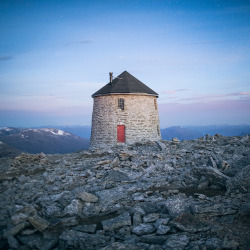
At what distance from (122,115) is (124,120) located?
1.86ft

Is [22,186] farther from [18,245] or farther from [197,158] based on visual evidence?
[197,158]

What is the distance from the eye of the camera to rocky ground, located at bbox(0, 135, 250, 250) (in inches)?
231

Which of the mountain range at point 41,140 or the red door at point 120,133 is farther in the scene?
the mountain range at point 41,140

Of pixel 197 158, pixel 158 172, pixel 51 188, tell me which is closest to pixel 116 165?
pixel 158 172

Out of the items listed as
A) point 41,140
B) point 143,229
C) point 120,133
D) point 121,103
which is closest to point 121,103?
point 121,103

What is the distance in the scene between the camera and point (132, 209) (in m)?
7.41

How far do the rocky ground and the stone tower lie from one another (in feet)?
41.6

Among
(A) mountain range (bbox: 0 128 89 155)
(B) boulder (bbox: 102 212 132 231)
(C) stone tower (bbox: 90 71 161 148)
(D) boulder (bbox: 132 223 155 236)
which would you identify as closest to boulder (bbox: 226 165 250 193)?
(D) boulder (bbox: 132 223 155 236)

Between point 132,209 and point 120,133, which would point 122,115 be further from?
point 132,209

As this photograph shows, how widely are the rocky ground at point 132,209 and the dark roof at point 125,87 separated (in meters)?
14.1

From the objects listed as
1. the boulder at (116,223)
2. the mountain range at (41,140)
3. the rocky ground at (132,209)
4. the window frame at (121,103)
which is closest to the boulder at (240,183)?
the rocky ground at (132,209)

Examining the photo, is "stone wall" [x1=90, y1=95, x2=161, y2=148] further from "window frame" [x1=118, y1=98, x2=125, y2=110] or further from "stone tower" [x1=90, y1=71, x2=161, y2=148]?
"window frame" [x1=118, y1=98, x2=125, y2=110]

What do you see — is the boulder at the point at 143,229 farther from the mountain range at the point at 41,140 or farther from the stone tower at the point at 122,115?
the mountain range at the point at 41,140

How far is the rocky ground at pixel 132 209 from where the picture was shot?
5879 millimetres
